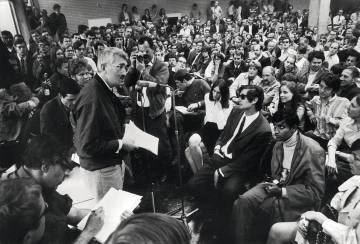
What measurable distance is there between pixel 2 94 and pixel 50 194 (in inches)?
81.4

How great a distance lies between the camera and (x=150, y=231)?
69cm

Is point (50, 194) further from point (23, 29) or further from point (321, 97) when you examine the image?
point (23, 29)

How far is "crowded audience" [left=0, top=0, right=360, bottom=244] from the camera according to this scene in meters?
1.68

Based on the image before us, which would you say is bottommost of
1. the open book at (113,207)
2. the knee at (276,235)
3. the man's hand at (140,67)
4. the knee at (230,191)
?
the knee at (230,191)

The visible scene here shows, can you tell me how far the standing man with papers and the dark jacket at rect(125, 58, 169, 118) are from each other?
159 cm

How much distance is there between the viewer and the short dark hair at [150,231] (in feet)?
2.23

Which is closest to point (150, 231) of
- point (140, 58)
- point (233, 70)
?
point (140, 58)

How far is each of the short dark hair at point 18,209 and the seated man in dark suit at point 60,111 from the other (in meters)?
1.86

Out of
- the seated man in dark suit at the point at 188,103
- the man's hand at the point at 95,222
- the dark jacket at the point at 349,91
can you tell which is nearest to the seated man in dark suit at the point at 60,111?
the seated man in dark suit at the point at 188,103

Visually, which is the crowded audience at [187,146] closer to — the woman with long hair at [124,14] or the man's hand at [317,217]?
the man's hand at [317,217]

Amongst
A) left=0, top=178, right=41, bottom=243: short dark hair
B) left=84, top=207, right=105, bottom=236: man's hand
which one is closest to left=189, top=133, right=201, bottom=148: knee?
left=84, top=207, right=105, bottom=236: man's hand

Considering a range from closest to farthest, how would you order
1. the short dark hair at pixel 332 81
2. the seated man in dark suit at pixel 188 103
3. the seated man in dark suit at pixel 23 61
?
1. the short dark hair at pixel 332 81
2. the seated man in dark suit at pixel 188 103
3. the seated man in dark suit at pixel 23 61

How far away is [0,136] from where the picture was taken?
126 inches

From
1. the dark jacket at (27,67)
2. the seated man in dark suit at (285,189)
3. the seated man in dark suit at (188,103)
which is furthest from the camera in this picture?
the dark jacket at (27,67)
